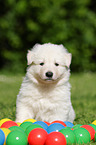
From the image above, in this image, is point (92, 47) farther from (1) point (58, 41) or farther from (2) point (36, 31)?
(2) point (36, 31)

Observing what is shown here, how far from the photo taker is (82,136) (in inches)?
141

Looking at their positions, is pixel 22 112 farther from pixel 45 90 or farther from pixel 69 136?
pixel 69 136

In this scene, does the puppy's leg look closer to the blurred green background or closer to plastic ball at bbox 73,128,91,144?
plastic ball at bbox 73,128,91,144

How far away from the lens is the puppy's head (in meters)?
4.45

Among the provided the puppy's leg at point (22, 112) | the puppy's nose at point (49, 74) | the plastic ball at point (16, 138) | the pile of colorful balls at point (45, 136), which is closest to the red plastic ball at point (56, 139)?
the pile of colorful balls at point (45, 136)

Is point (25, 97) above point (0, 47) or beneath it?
beneath

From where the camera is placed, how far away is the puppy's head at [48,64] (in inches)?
175

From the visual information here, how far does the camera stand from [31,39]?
19.8 m

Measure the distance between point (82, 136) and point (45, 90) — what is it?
1.50 meters

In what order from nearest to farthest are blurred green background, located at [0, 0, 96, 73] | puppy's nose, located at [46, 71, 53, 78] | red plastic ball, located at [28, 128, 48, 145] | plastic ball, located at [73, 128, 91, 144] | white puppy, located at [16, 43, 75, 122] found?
red plastic ball, located at [28, 128, 48, 145] → plastic ball, located at [73, 128, 91, 144] → puppy's nose, located at [46, 71, 53, 78] → white puppy, located at [16, 43, 75, 122] → blurred green background, located at [0, 0, 96, 73]

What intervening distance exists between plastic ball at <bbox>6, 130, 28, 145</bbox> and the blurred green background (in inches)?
631

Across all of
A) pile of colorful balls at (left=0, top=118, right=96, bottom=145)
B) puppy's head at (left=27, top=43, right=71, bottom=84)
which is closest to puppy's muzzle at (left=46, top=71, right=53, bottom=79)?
puppy's head at (left=27, top=43, right=71, bottom=84)

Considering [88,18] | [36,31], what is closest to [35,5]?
[36,31]

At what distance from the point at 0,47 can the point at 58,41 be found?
4516 mm
